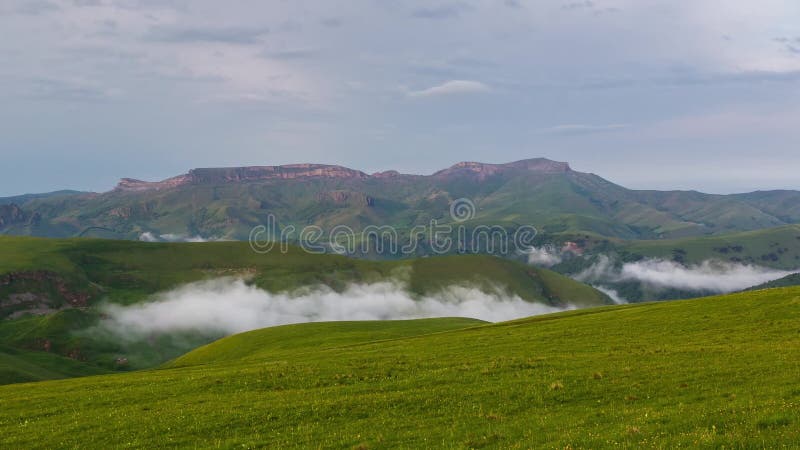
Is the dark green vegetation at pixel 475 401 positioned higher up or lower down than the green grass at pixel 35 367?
higher up

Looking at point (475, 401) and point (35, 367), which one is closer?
point (475, 401)

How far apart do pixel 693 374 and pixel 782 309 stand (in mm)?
30675

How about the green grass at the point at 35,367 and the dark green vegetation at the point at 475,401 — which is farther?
the green grass at the point at 35,367

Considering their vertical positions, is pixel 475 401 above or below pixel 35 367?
above

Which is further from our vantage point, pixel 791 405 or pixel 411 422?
pixel 411 422

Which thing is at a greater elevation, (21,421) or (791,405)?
(791,405)

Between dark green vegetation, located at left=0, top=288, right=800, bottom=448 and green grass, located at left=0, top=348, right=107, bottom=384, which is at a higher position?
dark green vegetation, located at left=0, top=288, right=800, bottom=448

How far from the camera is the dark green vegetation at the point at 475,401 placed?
2311 centimetres

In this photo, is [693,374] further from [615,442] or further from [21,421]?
[21,421]

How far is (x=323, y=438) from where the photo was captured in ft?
80.8

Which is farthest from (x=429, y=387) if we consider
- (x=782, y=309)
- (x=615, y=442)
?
(x=782, y=309)

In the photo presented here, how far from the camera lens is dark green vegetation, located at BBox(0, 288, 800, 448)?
2311 cm

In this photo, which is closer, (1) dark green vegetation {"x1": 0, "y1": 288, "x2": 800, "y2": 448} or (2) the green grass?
(1) dark green vegetation {"x1": 0, "y1": 288, "x2": 800, "y2": 448}

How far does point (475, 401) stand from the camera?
29609 mm
